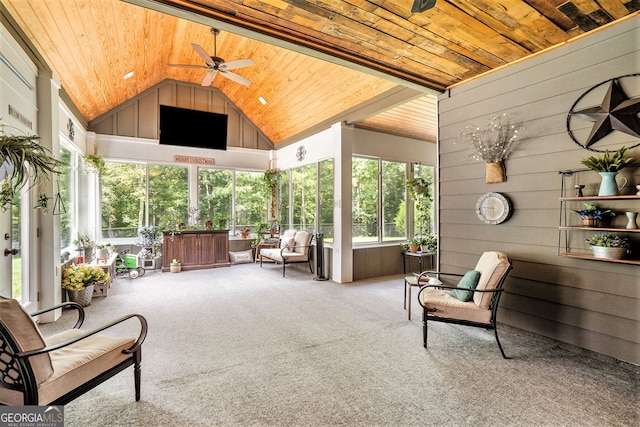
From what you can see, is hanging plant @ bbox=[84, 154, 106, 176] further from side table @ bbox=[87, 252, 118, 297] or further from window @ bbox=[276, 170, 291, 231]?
window @ bbox=[276, 170, 291, 231]

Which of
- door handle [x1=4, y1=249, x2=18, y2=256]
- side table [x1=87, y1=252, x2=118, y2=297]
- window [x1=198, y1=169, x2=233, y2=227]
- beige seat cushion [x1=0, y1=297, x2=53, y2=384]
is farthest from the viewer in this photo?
window [x1=198, y1=169, x2=233, y2=227]

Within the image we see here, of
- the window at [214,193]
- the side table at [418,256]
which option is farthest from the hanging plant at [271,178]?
the side table at [418,256]

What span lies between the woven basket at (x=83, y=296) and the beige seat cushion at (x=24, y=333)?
3.15 metres

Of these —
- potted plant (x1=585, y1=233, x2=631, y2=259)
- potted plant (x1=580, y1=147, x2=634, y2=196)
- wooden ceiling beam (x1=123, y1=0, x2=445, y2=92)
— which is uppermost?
wooden ceiling beam (x1=123, y1=0, x2=445, y2=92)

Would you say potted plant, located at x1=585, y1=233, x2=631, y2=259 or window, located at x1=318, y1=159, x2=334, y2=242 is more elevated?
window, located at x1=318, y1=159, x2=334, y2=242

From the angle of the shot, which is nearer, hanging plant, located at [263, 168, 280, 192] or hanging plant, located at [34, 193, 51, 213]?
hanging plant, located at [34, 193, 51, 213]

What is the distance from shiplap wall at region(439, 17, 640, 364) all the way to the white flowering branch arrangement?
0.28ft

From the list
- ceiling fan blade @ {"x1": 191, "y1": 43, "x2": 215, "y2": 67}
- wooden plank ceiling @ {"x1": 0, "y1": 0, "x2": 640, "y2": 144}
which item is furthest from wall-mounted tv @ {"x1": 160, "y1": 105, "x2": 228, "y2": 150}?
ceiling fan blade @ {"x1": 191, "y1": 43, "x2": 215, "y2": 67}

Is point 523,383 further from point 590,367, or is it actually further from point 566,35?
point 566,35

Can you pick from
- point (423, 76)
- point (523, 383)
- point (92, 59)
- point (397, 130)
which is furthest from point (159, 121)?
point (523, 383)

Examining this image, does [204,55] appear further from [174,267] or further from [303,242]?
[174,267]

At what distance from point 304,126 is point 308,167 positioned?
0.93 metres

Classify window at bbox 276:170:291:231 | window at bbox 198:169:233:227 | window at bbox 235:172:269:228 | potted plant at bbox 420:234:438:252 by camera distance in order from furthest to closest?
window at bbox 235:172:269:228 < window at bbox 276:170:291:231 < window at bbox 198:169:233:227 < potted plant at bbox 420:234:438:252

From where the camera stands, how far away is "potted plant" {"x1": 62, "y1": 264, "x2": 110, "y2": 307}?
13.6 feet
